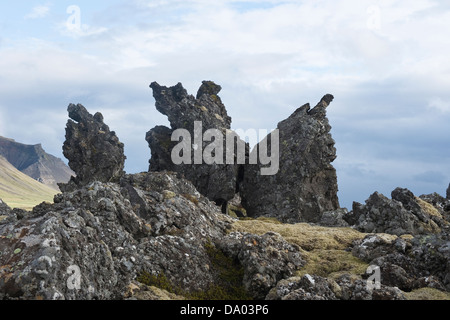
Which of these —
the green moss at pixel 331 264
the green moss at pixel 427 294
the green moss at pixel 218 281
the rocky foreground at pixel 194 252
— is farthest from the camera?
the green moss at pixel 331 264

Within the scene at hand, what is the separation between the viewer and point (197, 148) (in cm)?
5828

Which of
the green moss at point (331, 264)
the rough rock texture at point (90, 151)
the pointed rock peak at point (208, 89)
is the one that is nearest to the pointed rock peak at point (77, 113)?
the rough rock texture at point (90, 151)

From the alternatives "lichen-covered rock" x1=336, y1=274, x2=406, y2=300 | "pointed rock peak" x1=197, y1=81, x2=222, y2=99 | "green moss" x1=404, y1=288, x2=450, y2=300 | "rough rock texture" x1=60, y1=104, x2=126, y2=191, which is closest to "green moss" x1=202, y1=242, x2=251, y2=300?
"lichen-covered rock" x1=336, y1=274, x2=406, y2=300

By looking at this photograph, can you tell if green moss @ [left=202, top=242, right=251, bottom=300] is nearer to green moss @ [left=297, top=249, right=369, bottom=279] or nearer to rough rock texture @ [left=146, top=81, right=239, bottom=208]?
green moss @ [left=297, top=249, right=369, bottom=279]

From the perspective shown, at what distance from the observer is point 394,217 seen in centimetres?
3947

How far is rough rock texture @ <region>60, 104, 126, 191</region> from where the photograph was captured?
3054 inches

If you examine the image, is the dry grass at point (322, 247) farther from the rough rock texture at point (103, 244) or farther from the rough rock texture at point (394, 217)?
the rough rock texture at point (394, 217)

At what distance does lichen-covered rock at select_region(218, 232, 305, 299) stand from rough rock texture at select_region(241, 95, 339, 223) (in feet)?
77.3

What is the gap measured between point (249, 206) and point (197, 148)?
10.9 meters

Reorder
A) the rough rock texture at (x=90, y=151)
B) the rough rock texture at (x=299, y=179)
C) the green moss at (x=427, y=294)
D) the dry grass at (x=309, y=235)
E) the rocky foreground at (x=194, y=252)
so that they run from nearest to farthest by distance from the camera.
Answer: the rocky foreground at (x=194, y=252) < the green moss at (x=427, y=294) < the dry grass at (x=309, y=235) < the rough rock texture at (x=299, y=179) < the rough rock texture at (x=90, y=151)

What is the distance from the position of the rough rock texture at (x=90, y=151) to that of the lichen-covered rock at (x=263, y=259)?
2120 inches

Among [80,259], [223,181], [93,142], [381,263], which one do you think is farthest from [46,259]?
[93,142]

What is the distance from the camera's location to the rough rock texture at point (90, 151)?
77562 millimetres
